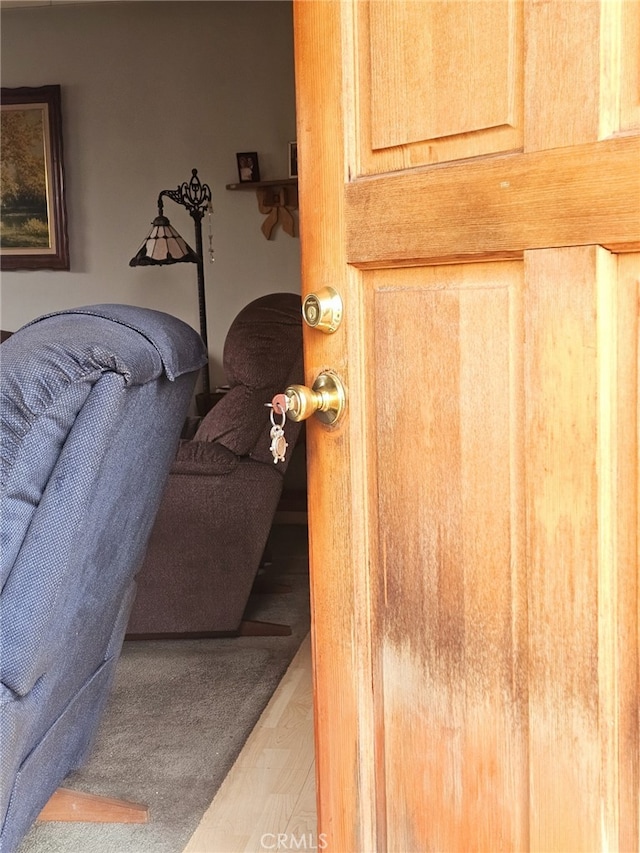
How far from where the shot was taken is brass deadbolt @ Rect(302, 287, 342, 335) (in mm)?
1089

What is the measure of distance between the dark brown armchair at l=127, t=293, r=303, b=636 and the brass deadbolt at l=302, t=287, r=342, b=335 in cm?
165

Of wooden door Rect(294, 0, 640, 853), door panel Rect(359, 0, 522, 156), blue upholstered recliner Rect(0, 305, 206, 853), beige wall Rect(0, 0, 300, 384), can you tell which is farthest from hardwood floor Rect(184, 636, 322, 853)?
beige wall Rect(0, 0, 300, 384)

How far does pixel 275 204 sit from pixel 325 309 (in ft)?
12.7

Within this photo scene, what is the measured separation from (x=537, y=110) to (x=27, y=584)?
3.24 feet

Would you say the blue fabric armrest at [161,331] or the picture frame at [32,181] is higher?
the picture frame at [32,181]

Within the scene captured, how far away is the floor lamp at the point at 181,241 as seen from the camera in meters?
4.48

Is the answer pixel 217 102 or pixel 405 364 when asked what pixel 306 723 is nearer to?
pixel 405 364

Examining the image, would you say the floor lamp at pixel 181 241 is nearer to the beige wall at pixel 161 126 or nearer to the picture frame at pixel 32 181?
the beige wall at pixel 161 126

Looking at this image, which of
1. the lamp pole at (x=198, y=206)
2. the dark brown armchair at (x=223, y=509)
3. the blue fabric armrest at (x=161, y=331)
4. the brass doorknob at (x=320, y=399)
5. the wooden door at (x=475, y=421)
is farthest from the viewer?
the lamp pole at (x=198, y=206)

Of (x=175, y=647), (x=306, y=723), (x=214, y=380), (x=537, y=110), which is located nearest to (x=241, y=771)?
(x=306, y=723)

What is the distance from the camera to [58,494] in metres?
1.41

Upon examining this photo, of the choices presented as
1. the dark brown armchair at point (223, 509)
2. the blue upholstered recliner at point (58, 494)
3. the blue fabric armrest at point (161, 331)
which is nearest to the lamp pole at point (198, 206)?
the dark brown armchair at point (223, 509)

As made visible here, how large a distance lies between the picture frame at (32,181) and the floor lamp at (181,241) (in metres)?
0.68

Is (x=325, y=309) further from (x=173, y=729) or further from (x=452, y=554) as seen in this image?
(x=173, y=729)
